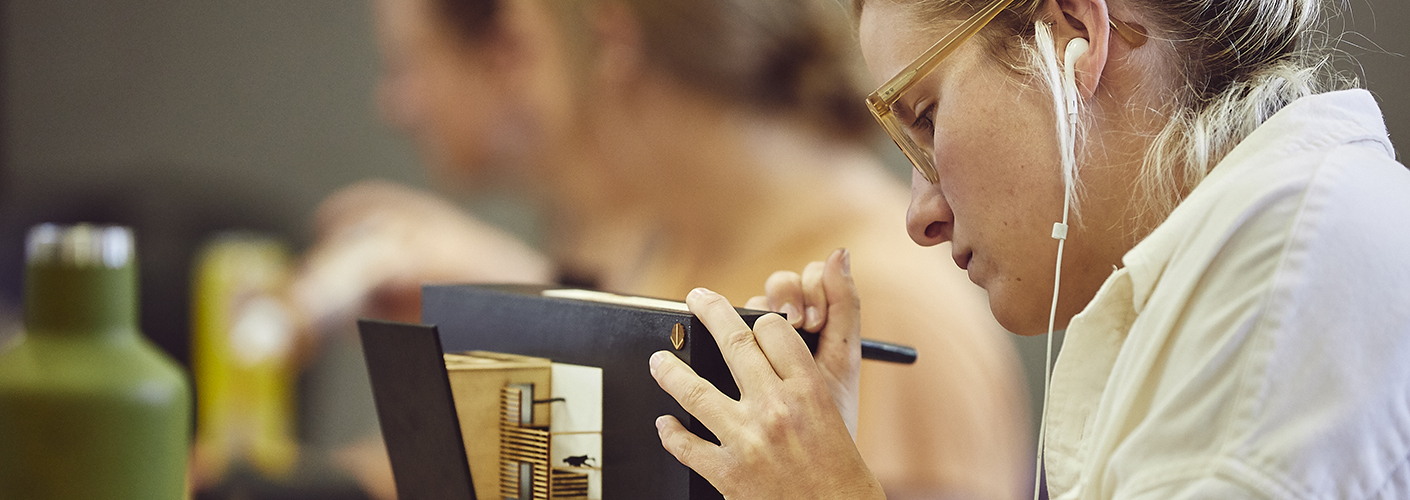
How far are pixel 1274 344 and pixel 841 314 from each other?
35cm

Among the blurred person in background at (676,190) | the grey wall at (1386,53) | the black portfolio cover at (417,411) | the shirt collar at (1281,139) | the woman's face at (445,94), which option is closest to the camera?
the shirt collar at (1281,139)

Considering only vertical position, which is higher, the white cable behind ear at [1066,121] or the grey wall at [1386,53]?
the grey wall at [1386,53]

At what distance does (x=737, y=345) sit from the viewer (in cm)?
58

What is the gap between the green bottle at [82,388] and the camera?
1.17 ft

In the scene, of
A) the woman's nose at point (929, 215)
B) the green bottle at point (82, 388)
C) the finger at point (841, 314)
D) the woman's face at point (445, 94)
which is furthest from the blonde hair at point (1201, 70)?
the woman's face at point (445, 94)

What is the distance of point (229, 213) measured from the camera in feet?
4.98

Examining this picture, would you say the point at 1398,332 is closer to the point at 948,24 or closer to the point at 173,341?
Answer: the point at 948,24

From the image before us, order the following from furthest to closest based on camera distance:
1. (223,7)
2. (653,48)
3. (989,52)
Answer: (223,7)
(653,48)
(989,52)

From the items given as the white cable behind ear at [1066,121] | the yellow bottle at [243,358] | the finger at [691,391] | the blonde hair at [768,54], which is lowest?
the yellow bottle at [243,358]

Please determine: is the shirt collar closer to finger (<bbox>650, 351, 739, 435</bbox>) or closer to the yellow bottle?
finger (<bbox>650, 351, 739, 435</bbox>)

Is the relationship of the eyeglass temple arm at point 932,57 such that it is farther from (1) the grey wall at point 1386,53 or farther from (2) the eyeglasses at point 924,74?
(1) the grey wall at point 1386,53

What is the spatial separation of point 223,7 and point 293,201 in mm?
306

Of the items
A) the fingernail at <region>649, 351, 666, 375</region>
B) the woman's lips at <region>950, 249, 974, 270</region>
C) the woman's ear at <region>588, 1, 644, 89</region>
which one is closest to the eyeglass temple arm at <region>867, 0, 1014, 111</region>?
the woman's lips at <region>950, 249, 974, 270</region>

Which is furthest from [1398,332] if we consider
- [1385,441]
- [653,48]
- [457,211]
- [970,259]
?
[457,211]
